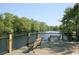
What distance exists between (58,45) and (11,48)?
2.55ft

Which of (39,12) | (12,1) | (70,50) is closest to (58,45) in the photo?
(70,50)

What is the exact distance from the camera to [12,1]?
4.70 metres

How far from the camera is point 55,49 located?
15.5 feet

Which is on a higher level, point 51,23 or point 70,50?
point 51,23

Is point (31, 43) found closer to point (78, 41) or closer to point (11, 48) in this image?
point (11, 48)

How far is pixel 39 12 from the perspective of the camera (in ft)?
15.5

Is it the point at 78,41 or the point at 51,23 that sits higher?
the point at 51,23

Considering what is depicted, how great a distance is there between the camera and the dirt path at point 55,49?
467 centimetres

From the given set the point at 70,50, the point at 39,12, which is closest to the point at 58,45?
the point at 70,50

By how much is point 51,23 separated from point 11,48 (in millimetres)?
790

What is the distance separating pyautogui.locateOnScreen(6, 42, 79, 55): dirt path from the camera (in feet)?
15.3

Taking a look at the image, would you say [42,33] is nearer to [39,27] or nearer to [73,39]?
[39,27]
